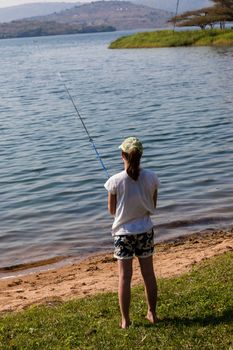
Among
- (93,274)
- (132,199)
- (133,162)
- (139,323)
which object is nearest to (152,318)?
(139,323)

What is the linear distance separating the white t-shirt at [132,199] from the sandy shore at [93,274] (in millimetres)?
2877

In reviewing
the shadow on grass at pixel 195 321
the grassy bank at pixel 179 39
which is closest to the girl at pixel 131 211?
the shadow on grass at pixel 195 321

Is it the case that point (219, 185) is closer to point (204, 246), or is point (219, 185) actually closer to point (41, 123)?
point (204, 246)

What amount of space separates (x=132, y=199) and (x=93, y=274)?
441cm

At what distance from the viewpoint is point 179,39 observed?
268 feet

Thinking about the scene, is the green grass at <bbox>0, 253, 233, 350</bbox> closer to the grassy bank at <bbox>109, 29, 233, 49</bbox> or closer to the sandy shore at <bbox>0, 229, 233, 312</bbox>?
the sandy shore at <bbox>0, 229, 233, 312</bbox>

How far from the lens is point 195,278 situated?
9.16 m

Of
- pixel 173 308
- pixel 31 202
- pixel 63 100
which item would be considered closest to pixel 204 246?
pixel 173 308

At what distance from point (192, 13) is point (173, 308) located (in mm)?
95838

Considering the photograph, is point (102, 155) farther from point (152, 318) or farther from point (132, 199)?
point (132, 199)

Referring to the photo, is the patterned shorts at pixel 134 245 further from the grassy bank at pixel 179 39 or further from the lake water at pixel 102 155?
the grassy bank at pixel 179 39

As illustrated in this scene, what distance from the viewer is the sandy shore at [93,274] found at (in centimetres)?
1006

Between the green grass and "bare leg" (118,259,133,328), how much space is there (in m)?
0.12

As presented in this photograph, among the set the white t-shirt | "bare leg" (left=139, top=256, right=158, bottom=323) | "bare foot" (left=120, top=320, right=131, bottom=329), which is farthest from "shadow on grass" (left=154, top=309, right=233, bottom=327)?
the white t-shirt
